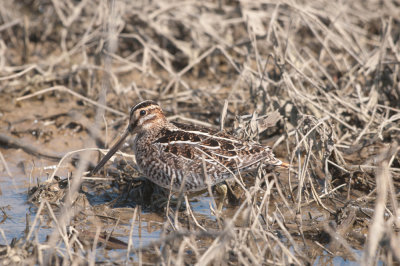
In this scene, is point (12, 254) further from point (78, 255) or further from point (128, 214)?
point (128, 214)

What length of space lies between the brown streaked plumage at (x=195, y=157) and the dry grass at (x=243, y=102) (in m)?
0.19

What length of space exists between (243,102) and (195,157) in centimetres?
164

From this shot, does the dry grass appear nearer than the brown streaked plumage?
Yes

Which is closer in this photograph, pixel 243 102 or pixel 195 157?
pixel 195 157

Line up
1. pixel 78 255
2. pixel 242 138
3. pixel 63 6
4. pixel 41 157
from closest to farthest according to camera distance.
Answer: pixel 78 255
pixel 242 138
pixel 41 157
pixel 63 6

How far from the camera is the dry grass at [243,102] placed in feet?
11.4

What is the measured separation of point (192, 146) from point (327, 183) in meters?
1.09

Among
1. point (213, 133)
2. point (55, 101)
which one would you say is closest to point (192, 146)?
point (213, 133)

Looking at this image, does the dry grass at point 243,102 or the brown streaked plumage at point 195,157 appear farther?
the brown streaked plumage at point 195,157

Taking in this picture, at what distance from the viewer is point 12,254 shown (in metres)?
3.40

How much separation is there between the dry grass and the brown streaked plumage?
0.19m

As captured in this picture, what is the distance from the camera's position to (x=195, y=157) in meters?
4.46

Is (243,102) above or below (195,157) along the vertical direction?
below

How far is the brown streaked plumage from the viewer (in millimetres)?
4438
